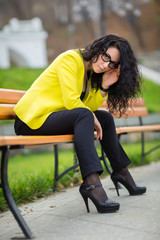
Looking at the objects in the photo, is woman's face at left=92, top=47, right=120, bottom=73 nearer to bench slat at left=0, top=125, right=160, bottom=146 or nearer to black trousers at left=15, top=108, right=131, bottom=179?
black trousers at left=15, top=108, right=131, bottom=179

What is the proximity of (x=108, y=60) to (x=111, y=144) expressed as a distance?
62 centimetres

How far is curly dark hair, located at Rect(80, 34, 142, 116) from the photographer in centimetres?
246

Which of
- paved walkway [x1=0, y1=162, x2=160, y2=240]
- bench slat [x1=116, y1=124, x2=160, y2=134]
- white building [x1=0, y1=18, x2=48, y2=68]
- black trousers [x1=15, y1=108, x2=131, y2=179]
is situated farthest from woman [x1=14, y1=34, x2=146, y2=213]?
white building [x1=0, y1=18, x2=48, y2=68]

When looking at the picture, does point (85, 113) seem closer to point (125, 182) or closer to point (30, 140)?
point (30, 140)

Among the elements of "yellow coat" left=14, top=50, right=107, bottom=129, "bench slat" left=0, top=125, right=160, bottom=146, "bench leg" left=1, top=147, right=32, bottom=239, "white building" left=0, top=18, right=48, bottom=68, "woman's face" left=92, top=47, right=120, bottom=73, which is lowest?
"white building" left=0, top=18, right=48, bottom=68

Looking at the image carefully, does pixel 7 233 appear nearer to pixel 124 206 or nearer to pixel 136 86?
pixel 124 206

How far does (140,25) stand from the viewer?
4334 centimetres

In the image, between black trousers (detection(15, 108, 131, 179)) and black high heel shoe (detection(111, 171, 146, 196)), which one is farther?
black high heel shoe (detection(111, 171, 146, 196))

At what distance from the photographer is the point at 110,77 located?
2590mm

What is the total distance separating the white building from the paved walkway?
23470mm

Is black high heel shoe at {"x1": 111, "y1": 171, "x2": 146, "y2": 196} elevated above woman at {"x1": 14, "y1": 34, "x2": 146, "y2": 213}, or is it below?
below

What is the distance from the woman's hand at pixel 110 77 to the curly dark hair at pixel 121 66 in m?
0.03

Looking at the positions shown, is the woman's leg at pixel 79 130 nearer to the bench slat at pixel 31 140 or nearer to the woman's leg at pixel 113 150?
the bench slat at pixel 31 140

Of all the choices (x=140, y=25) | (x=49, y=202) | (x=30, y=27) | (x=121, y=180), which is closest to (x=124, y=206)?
(x=121, y=180)
